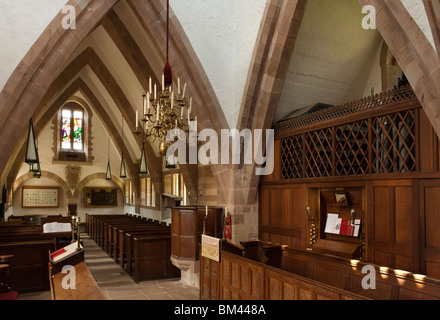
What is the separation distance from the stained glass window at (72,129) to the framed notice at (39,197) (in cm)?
203

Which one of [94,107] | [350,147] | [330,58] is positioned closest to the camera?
[350,147]

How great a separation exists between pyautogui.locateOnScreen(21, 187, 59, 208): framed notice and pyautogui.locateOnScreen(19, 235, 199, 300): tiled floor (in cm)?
901

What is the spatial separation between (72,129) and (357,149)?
13.8m

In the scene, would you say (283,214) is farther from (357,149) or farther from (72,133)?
(72,133)

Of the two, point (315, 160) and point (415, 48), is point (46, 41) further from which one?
point (415, 48)

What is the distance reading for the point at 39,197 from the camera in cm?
1538

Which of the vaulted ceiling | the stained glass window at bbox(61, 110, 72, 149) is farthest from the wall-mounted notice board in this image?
the vaulted ceiling

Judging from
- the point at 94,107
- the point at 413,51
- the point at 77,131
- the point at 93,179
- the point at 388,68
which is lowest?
the point at 93,179

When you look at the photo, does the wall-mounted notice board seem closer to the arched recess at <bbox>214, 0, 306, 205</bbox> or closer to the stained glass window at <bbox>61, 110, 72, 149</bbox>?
the stained glass window at <bbox>61, 110, 72, 149</bbox>

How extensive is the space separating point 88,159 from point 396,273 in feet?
49.1

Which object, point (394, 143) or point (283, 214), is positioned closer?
point (394, 143)

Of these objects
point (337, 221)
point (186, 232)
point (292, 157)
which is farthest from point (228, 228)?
point (337, 221)

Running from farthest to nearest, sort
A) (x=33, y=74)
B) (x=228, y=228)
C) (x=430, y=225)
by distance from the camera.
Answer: (x=228, y=228)
(x=33, y=74)
(x=430, y=225)

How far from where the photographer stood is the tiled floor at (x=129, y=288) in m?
5.58
